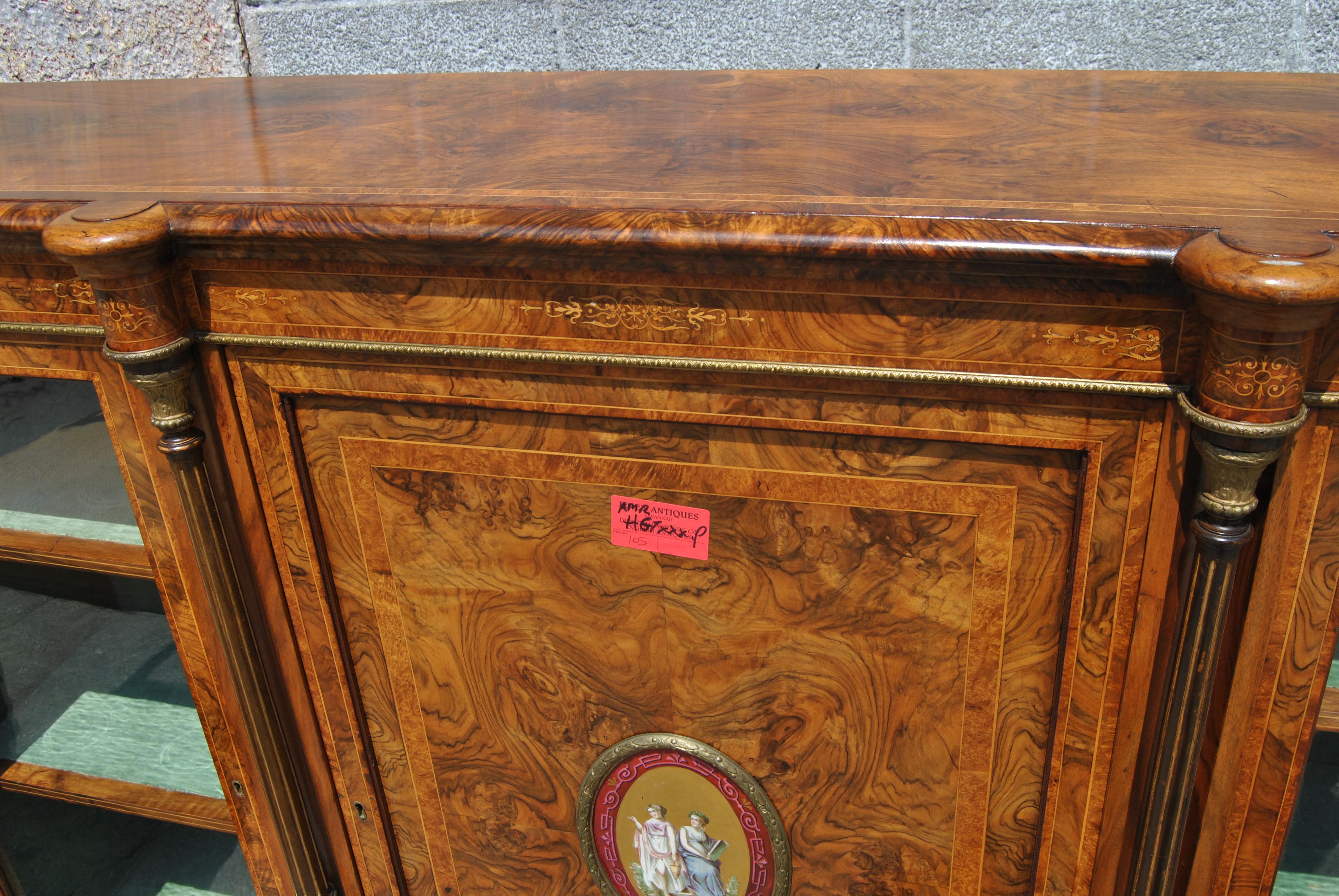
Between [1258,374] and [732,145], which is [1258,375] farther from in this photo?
[732,145]

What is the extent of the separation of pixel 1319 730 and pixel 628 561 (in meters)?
0.57

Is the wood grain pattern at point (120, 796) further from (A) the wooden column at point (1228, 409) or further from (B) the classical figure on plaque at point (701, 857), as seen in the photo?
(A) the wooden column at point (1228, 409)

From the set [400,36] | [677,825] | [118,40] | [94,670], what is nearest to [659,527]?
[677,825]

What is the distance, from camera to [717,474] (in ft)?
2.51

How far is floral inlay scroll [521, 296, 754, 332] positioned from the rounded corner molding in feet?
1.30

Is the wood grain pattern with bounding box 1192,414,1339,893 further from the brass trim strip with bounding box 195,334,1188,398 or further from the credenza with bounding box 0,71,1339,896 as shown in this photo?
the brass trim strip with bounding box 195,334,1188,398

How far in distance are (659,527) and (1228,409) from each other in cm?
42

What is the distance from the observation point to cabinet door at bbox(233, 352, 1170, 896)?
2.36 feet

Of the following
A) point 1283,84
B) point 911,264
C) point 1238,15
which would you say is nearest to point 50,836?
point 911,264

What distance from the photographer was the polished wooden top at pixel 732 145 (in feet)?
2.31

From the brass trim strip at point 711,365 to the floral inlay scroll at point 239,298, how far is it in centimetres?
2

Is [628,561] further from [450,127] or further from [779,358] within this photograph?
[450,127]

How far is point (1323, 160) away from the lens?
783 millimetres

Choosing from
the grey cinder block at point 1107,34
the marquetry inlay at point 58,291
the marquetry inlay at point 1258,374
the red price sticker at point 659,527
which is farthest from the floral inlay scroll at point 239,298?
the grey cinder block at point 1107,34
